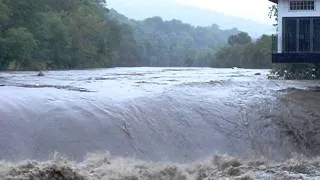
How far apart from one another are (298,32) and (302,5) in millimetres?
1265

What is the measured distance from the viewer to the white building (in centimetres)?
2714

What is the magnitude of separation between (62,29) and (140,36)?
59410 millimetres

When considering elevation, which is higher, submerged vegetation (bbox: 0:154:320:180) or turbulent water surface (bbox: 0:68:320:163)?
turbulent water surface (bbox: 0:68:320:163)

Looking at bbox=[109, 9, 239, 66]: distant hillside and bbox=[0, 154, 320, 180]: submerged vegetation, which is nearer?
bbox=[0, 154, 320, 180]: submerged vegetation

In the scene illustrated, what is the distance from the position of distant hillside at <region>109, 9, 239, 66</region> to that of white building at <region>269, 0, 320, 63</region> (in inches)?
2475

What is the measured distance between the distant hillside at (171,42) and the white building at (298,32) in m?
62.9

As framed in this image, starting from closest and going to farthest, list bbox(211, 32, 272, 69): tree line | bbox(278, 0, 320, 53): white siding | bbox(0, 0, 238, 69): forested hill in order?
bbox(278, 0, 320, 53): white siding < bbox(0, 0, 238, 69): forested hill < bbox(211, 32, 272, 69): tree line

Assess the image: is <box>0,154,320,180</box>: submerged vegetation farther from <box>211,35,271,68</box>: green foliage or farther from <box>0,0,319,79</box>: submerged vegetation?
<box>211,35,271,68</box>: green foliage

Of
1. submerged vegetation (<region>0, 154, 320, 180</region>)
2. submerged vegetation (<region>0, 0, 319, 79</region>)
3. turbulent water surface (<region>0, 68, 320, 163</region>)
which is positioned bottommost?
submerged vegetation (<region>0, 154, 320, 180</region>)

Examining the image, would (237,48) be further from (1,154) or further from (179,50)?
(1,154)

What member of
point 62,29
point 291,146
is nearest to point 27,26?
point 62,29

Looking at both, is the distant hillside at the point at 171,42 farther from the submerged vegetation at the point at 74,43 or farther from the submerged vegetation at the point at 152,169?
the submerged vegetation at the point at 152,169

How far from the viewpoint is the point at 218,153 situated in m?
12.9

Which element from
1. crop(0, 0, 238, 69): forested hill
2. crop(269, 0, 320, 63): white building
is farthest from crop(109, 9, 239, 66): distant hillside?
crop(269, 0, 320, 63): white building
